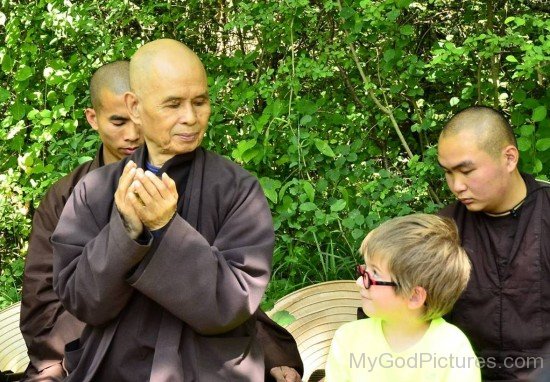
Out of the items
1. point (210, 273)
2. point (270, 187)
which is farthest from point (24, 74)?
point (210, 273)

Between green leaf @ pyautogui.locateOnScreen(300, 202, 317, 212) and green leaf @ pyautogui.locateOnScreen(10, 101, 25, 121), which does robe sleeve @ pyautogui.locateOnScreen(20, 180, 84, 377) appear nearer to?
green leaf @ pyautogui.locateOnScreen(300, 202, 317, 212)

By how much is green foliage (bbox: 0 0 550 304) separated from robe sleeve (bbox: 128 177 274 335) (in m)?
1.79

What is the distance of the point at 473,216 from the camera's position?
4.32m

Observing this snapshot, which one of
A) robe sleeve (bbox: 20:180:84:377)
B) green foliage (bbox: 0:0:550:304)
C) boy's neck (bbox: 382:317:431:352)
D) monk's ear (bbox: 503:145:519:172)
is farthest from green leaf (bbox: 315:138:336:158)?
boy's neck (bbox: 382:317:431:352)

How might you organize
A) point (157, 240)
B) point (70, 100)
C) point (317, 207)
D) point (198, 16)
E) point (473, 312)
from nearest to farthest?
point (157, 240), point (473, 312), point (317, 207), point (70, 100), point (198, 16)

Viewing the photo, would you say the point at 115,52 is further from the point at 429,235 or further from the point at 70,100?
the point at 429,235

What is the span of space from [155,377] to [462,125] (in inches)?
70.4

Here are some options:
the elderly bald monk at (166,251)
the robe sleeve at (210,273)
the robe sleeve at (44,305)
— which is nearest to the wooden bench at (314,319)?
the robe sleeve at (44,305)

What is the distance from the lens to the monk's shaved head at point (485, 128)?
167 inches

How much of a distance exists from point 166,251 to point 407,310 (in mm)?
907

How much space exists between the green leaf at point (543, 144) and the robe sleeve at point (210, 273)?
2.04m

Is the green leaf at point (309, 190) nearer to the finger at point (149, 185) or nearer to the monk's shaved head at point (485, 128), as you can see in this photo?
the monk's shaved head at point (485, 128)

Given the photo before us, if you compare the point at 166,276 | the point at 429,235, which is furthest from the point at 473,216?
the point at 166,276

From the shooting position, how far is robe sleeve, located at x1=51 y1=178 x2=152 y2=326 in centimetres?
342
